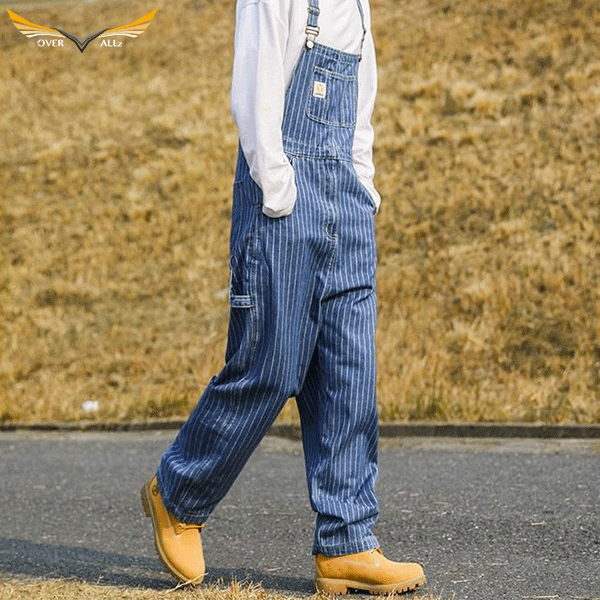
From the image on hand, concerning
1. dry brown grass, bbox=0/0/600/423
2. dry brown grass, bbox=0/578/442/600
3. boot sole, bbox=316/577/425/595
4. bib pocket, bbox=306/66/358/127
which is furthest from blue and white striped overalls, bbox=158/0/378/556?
dry brown grass, bbox=0/0/600/423

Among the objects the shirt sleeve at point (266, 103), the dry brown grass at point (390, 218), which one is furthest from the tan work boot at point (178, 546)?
the dry brown grass at point (390, 218)

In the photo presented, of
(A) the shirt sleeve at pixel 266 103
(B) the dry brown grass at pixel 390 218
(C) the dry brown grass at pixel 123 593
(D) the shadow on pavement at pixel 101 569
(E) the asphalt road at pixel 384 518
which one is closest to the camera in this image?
(A) the shirt sleeve at pixel 266 103

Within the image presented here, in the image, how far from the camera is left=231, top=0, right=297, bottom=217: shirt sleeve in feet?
10.9

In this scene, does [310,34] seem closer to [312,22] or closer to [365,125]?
[312,22]

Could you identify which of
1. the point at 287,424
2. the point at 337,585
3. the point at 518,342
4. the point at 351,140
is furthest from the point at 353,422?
the point at 518,342

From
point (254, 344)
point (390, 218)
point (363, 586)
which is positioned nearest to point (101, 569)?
point (363, 586)

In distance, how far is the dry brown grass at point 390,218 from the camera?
898cm

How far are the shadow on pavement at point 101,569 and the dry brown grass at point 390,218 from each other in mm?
3318

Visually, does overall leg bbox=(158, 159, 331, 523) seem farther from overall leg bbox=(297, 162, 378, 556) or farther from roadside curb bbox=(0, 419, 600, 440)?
roadside curb bbox=(0, 419, 600, 440)

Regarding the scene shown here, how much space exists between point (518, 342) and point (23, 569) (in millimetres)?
5742

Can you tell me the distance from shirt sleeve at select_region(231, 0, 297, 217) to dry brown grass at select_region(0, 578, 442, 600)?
1.18 meters

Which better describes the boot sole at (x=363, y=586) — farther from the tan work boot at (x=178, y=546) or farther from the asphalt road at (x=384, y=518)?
the tan work boot at (x=178, y=546)

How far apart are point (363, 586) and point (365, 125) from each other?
1536 mm

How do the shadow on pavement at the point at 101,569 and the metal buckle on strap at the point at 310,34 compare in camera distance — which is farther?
the shadow on pavement at the point at 101,569
